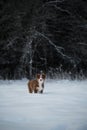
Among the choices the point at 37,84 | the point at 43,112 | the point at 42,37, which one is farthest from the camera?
the point at 42,37

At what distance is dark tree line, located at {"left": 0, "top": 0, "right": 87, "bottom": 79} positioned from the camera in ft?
62.3

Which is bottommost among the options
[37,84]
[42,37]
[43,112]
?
[42,37]

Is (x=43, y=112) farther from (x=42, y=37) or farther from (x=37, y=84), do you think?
(x=42, y=37)

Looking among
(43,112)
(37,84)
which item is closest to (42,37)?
(37,84)

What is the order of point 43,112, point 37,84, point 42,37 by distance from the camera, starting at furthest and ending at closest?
point 42,37
point 37,84
point 43,112

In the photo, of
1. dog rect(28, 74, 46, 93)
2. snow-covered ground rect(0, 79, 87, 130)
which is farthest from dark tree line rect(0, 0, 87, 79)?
snow-covered ground rect(0, 79, 87, 130)

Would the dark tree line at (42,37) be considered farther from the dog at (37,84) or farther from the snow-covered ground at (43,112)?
the snow-covered ground at (43,112)


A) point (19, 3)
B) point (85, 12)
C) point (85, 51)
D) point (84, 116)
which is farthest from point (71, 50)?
point (84, 116)

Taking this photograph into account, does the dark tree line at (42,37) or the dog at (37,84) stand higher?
the dog at (37,84)

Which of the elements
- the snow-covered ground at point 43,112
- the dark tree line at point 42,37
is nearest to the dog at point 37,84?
the snow-covered ground at point 43,112

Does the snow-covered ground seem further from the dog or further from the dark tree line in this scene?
the dark tree line

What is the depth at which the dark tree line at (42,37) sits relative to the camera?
19.0 metres

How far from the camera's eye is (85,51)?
65.5 feet

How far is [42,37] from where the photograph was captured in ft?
63.7
